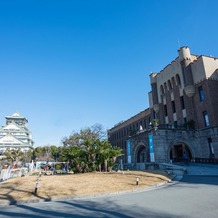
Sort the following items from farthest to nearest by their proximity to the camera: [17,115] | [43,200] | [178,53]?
[17,115]
[178,53]
[43,200]

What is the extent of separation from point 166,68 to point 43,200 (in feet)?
109

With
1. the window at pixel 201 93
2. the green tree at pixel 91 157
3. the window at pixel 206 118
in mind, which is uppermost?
the window at pixel 201 93

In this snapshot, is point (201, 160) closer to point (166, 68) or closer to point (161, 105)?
point (161, 105)

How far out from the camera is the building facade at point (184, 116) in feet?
85.4

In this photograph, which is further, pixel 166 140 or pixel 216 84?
pixel 216 84

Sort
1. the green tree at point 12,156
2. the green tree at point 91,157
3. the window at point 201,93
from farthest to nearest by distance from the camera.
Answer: the green tree at point 12,156, the window at point 201,93, the green tree at point 91,157

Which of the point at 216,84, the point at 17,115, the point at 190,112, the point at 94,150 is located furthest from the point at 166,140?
the point at 17,115

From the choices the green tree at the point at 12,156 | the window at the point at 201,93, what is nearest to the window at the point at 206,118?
the window at the point at 201,93

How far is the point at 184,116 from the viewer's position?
31859 millimetres

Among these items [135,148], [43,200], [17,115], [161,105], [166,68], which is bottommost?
[43,200]

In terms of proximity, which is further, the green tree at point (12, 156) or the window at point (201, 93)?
the green tree at point (12, 156)

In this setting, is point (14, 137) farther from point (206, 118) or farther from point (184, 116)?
point (206, 118)

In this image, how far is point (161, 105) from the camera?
121 ft

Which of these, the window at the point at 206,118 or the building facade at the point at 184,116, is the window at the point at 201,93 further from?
the window at the point at 206,118
